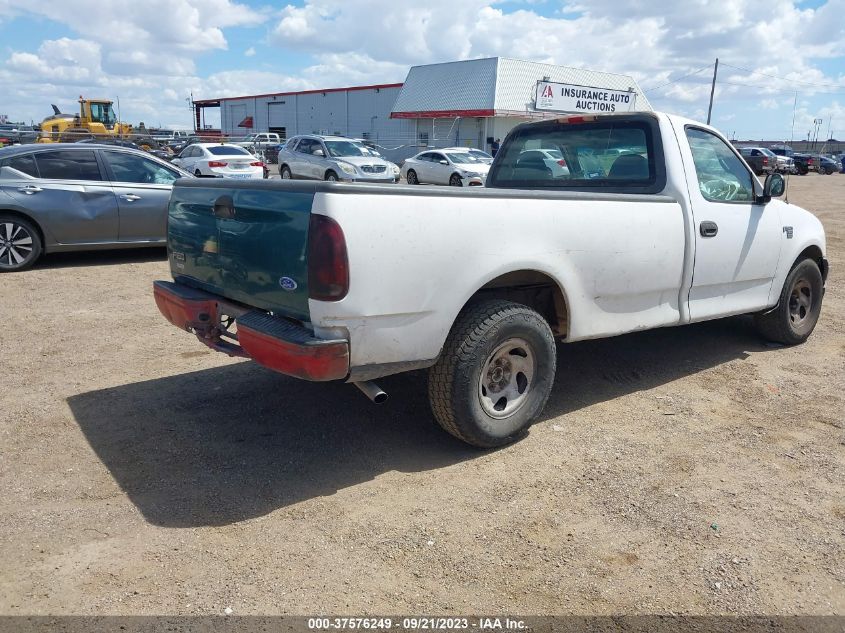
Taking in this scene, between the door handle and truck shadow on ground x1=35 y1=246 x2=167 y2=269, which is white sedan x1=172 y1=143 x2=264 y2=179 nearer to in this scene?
truck shadow on ground x1=35 y1=246 x2=167 y2=269

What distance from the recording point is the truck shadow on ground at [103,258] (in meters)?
9.55

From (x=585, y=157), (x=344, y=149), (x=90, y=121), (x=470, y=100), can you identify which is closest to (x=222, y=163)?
(x=344, y=149)

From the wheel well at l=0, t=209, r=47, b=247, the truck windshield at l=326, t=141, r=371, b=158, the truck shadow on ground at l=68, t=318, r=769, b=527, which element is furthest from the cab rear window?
the truck windshield at l=326, t=141, r=371, b=158

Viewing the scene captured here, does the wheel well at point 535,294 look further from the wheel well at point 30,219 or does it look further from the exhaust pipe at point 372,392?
the wheel well at point 30,219

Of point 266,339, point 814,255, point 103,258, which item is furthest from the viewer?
point 103,258

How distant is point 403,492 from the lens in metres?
3.67

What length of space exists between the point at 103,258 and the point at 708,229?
8224 mm

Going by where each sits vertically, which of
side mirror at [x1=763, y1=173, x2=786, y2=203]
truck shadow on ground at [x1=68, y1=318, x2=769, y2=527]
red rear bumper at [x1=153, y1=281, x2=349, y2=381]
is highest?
side mirror at [x1=763, y1=173, x2=786, y2=203]

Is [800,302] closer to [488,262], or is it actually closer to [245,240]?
[488,262]

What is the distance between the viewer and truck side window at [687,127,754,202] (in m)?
5.16

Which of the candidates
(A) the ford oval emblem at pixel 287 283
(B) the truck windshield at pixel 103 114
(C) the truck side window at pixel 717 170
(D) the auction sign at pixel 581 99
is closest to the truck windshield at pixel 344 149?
(C) the truck side window at pixel 717 170

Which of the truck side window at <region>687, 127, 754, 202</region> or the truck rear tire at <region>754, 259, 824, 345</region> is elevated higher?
the truck side window at <region>687, 127, 754, 202</region>

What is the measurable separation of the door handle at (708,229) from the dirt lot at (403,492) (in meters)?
1.15

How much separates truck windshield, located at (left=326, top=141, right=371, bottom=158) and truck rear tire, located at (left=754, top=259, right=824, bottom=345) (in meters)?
18.3
